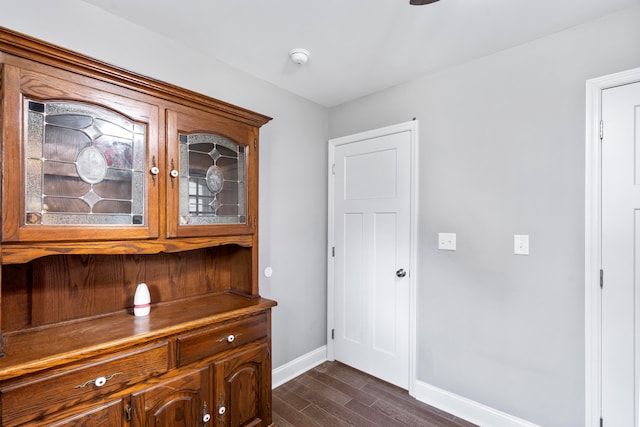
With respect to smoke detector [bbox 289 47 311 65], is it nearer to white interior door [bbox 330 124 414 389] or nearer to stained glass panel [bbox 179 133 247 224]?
stained glass panel [bbox 179 133 247 224]

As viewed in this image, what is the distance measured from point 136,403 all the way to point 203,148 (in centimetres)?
127

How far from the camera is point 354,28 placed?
184 centimetres

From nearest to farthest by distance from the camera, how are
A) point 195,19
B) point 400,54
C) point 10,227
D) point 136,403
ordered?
point 10,227
point 136,403
point 195,19
point 400,54

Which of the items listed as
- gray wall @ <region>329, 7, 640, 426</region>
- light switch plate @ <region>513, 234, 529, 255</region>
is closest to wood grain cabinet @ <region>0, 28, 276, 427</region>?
gray wall @ <region>329, 7, 640, 426</region>

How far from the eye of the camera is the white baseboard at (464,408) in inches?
79.3

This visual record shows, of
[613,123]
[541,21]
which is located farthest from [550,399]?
[541,21]

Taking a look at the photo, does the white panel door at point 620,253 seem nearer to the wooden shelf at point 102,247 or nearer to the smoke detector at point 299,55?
the smoke detector at point 299,55

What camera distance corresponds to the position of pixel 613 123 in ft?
5.60

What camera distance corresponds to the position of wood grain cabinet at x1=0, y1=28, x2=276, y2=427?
47.1 inches

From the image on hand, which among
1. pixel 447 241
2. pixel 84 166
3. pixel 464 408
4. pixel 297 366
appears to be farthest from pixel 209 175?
pixel 464 408

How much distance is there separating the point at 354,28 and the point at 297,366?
2.60 m

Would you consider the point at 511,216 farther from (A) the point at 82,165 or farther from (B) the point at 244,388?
(A) the point at 82,165

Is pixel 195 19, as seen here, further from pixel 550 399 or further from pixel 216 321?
pixel 550 399

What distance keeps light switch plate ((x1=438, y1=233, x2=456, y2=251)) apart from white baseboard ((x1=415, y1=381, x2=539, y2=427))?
1.03m
